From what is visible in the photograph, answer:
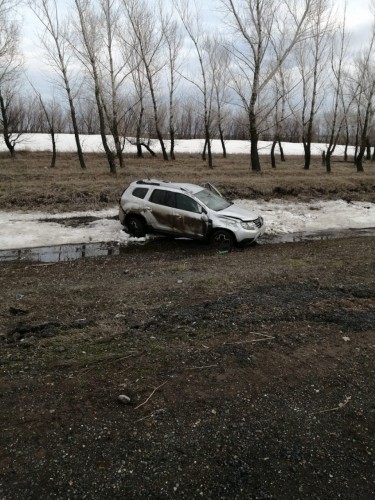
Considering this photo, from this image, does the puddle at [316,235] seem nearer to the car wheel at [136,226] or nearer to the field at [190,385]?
the car wheel at [136,226]

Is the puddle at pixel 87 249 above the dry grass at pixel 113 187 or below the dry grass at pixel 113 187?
below

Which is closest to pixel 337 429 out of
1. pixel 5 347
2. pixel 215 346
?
pixel 215 346

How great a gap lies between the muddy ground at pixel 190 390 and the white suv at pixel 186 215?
10.8 ft

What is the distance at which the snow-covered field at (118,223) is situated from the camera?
1178 centimetres

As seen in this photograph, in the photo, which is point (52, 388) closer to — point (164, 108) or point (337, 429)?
point (337, 429)

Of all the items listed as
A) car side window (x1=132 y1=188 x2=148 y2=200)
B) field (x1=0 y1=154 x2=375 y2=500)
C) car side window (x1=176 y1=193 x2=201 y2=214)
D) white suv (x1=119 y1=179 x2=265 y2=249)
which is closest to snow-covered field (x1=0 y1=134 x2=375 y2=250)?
white suv (x1=119 y1=179 x2=265 y2=249)

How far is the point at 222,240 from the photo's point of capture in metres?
10.4

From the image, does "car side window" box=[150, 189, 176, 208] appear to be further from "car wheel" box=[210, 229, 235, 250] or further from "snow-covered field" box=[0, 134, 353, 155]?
"snow-covered field" box=[0, 134, 353, 155]

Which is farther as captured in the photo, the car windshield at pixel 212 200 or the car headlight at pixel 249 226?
the car windshield at pixel 212 200

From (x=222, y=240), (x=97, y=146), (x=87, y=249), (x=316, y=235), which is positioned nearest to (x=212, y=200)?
(x=222, y=240)

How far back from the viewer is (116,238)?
38.8ft

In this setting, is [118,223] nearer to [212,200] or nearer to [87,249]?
[87,249]

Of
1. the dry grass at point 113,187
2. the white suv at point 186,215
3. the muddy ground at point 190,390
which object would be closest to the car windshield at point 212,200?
the white suv at point 186,215

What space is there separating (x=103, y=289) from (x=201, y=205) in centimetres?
451
